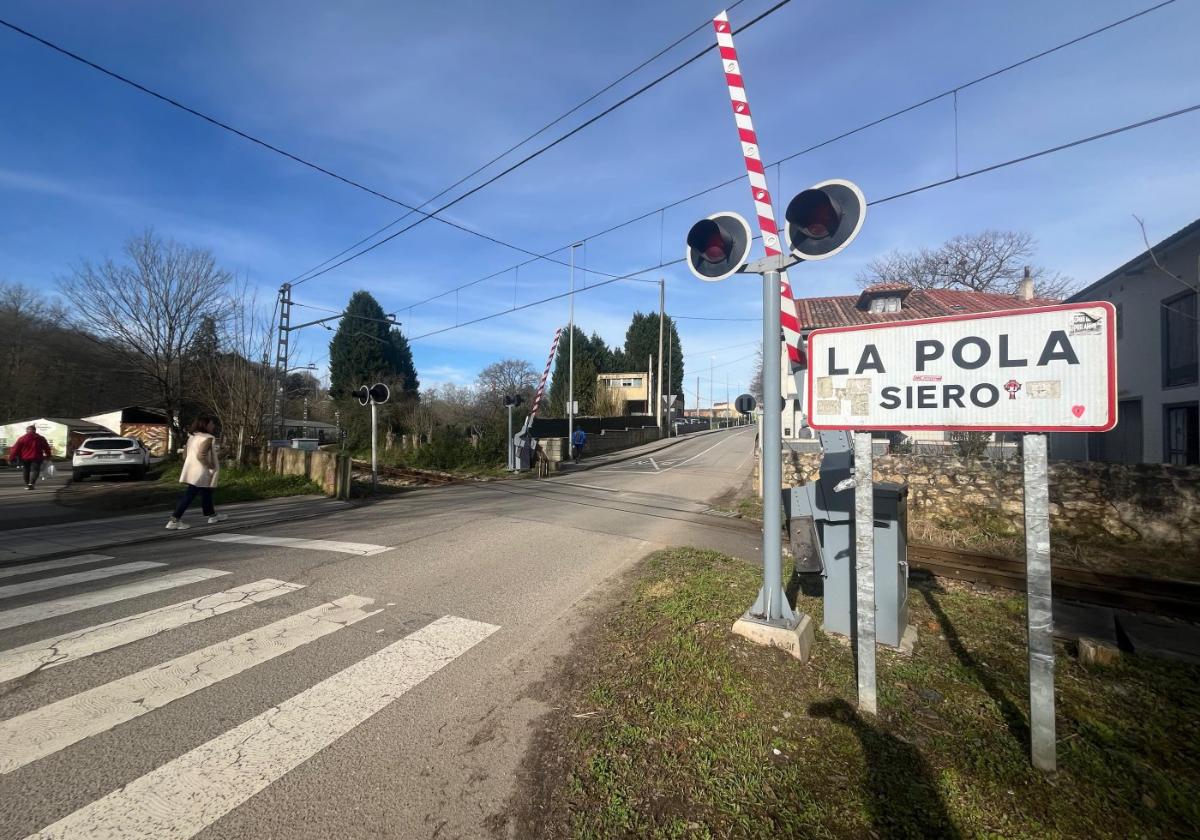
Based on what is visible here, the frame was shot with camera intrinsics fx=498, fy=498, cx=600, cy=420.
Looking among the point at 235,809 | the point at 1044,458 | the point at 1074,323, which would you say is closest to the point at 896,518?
the point at 1044,458

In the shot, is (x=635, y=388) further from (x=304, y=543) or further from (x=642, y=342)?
(x=304, y=543)

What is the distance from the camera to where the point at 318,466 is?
12.4 m

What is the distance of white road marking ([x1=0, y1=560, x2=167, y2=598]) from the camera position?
4836 millimetres

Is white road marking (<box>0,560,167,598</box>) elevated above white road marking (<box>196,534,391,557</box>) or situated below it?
above

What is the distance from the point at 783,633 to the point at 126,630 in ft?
16.3

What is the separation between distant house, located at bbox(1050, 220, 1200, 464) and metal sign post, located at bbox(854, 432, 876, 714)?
1413cm

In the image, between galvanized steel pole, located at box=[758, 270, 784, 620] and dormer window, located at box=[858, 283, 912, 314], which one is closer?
galvanized steel pole, located at box=[758, 270, 784, 620]

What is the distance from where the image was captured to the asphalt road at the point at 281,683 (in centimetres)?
213

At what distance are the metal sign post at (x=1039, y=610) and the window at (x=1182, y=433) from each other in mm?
15740

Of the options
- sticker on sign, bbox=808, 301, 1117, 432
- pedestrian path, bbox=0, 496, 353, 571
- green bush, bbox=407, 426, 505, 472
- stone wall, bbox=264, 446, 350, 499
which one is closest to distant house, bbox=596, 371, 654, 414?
green bush, bbox=407, 426, 505, 472

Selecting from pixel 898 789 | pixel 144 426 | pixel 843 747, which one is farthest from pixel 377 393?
pixel 144 426

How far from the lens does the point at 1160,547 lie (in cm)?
760

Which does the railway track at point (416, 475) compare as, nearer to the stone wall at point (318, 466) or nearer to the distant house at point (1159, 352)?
the stone wall at point (318, 466)

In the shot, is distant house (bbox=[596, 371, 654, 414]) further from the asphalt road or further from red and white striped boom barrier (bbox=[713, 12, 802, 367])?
red and white striped boom barrier (bbox=[713, 12, 802, 367])
